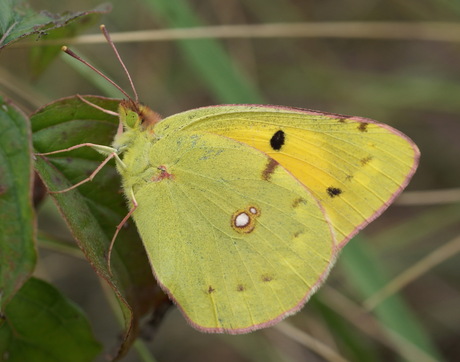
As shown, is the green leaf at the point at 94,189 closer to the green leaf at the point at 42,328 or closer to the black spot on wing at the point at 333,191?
the green leaf at the point at 42,328

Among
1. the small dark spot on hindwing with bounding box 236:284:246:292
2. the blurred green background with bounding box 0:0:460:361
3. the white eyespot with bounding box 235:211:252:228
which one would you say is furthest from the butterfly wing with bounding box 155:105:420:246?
the blurred green background with bounding box 0:0:460:361

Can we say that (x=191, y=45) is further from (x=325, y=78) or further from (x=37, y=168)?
(x=37, y=168)

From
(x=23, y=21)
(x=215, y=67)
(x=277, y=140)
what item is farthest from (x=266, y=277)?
(x=215, y=67)

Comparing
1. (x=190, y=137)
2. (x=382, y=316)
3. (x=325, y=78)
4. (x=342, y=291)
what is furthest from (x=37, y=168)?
(x=325, y=78)

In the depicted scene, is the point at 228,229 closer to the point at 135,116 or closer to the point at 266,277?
the point at 266,277

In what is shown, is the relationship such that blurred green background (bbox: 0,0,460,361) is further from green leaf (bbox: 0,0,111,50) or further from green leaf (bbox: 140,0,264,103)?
green leaf (bbox: 0,0,111,50)
